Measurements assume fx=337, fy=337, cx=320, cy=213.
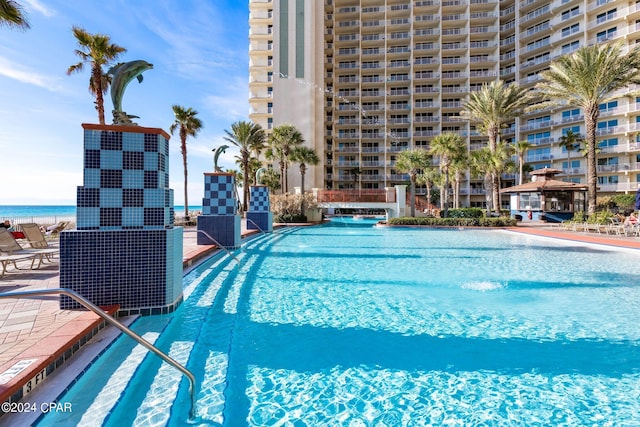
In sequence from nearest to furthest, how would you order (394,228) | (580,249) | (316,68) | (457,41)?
(580,249)
(394,228)
(316,68)
(457,41)

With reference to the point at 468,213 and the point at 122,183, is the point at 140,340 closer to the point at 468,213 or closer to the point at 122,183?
the point at 122,183

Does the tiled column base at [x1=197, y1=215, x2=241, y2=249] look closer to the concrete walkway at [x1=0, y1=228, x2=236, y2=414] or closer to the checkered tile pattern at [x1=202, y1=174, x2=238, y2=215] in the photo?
the checkered tile pattern at [x1=202, y1=174, x2=238, y2=215]

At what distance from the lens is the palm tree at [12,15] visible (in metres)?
8.49

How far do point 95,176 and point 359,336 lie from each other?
406cm

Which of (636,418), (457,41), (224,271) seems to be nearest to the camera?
(636,418)

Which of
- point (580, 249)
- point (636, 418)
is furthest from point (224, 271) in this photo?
point (580, 249)

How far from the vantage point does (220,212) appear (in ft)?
38.8

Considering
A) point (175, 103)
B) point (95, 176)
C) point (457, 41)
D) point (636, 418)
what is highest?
point (457, 41)

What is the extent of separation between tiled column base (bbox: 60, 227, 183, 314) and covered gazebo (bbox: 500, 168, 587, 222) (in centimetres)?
3044

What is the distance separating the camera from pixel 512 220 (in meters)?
24.0

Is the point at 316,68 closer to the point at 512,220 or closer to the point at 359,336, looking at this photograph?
the point at 512,220

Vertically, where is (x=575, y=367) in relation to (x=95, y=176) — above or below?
below

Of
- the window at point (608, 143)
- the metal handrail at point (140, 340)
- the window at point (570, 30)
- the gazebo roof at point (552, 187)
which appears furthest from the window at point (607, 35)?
the metal handrail at point (140, 340)

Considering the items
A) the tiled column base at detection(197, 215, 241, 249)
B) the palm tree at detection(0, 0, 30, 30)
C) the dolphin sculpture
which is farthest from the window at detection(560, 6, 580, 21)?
the dolphin sculpture
